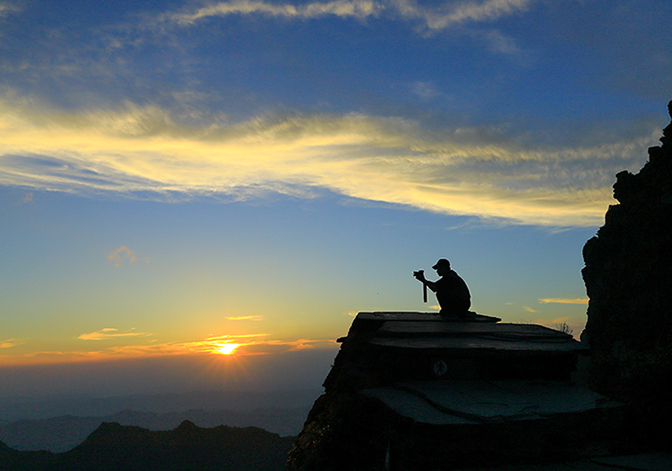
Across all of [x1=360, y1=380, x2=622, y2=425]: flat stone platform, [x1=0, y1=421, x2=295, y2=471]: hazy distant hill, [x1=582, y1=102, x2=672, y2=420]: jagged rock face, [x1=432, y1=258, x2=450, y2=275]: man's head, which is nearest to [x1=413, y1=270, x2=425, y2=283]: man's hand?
[x1=432, y1=258, x2=450, y2=275]: man's head

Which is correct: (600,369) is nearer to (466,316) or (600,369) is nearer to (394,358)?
(466,316)

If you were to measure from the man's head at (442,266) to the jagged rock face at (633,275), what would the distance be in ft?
72.2

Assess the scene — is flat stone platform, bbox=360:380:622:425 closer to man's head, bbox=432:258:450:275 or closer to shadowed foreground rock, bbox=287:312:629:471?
shadowed foreground rock, bbox=287:312:629:471

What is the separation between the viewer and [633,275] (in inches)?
1251

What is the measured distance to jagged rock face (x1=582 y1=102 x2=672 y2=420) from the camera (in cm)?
2870

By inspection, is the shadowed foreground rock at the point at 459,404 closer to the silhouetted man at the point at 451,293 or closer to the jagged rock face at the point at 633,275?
the silhouetted man at the point at 451,293

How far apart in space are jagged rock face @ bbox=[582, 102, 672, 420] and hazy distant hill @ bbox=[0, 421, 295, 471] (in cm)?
4561

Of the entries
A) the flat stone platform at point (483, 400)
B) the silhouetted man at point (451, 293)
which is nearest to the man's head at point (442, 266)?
the silhouetted man at point (451, 293)

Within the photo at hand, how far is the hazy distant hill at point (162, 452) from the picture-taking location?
6369cm

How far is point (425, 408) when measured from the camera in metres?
6.10

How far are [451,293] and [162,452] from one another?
7298 cm

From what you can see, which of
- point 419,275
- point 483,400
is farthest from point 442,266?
point 483,400

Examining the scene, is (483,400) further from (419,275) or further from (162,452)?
(162,452)

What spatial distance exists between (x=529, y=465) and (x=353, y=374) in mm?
3910
